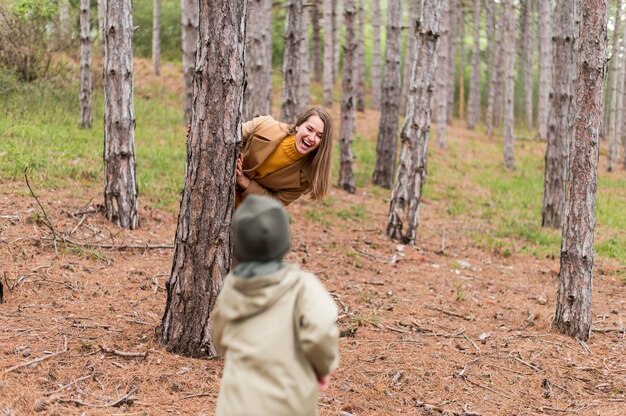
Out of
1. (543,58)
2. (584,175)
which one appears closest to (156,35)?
(543,58)

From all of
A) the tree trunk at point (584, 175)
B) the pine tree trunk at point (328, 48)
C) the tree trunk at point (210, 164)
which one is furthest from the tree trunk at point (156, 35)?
the tree trunk at point (210, 164)

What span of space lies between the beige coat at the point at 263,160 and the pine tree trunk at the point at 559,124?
8785 millimetres

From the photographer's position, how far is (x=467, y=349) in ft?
20.5

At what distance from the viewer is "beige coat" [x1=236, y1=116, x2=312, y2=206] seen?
207 inches

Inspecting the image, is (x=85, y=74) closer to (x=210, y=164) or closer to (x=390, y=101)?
(x=390, y=101)

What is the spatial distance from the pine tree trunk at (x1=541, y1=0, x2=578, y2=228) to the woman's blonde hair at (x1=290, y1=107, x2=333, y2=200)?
8811 millimetres

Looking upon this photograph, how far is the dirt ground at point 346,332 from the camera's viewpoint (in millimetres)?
4660

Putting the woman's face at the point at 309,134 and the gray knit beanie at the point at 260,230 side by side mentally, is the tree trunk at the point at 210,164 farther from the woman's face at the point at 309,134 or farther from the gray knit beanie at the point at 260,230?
the gray knit beanie at the point at 260,230

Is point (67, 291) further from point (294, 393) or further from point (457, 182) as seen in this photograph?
point (457, 182)

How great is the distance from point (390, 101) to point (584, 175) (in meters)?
8.86

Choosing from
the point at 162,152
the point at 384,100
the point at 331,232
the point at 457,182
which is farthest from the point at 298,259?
the point at 457,182

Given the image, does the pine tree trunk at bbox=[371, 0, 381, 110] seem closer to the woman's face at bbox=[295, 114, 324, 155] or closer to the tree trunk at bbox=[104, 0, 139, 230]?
the tree trunk at bbox=[104, 0, 139, 230]

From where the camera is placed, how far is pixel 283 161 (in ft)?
17.2

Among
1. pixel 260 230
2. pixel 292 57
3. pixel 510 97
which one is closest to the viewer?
pixel 260 230
